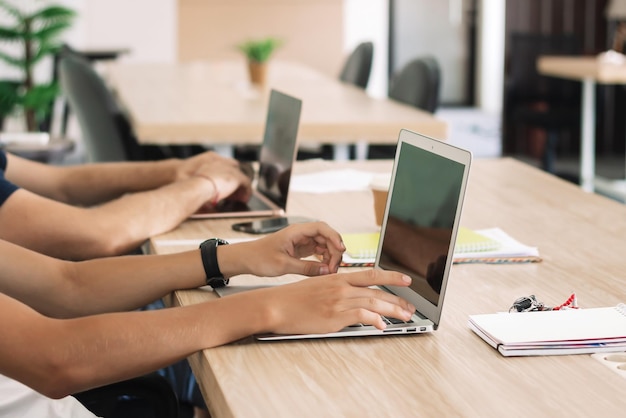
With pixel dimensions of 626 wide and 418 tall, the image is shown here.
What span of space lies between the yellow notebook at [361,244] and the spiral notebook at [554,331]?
1.31 ft

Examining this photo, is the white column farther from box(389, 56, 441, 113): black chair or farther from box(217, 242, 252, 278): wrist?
box(217, 242, 252, 278): wrist

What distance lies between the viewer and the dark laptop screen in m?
1.35

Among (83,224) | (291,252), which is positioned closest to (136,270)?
(291,252)

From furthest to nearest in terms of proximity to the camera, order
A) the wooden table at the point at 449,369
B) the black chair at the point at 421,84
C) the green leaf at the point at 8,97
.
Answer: the green leaf at the point at 8,97 → the black chair at the point at 421,84 → the wooden table at the point at 449,369

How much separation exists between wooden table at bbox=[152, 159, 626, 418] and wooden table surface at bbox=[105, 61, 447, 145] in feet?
4.50

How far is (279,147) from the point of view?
7.16ft

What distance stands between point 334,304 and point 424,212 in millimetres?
201

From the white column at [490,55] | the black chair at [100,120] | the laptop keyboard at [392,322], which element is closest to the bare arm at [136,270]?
the laptop keyboard at [392,322]

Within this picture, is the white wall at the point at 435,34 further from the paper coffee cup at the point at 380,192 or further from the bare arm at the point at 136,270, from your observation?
the bare arm at the point at 136,270

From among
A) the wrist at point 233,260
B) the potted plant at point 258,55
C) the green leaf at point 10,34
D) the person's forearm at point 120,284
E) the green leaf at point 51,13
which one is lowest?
the person's forearm at point 120,284

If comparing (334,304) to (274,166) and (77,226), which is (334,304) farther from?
Answer: (274,166)

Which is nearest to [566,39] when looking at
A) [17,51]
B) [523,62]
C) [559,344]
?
[523,62]

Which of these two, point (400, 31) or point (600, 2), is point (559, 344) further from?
point (400, 31)

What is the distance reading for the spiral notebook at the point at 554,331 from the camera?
126 cm
